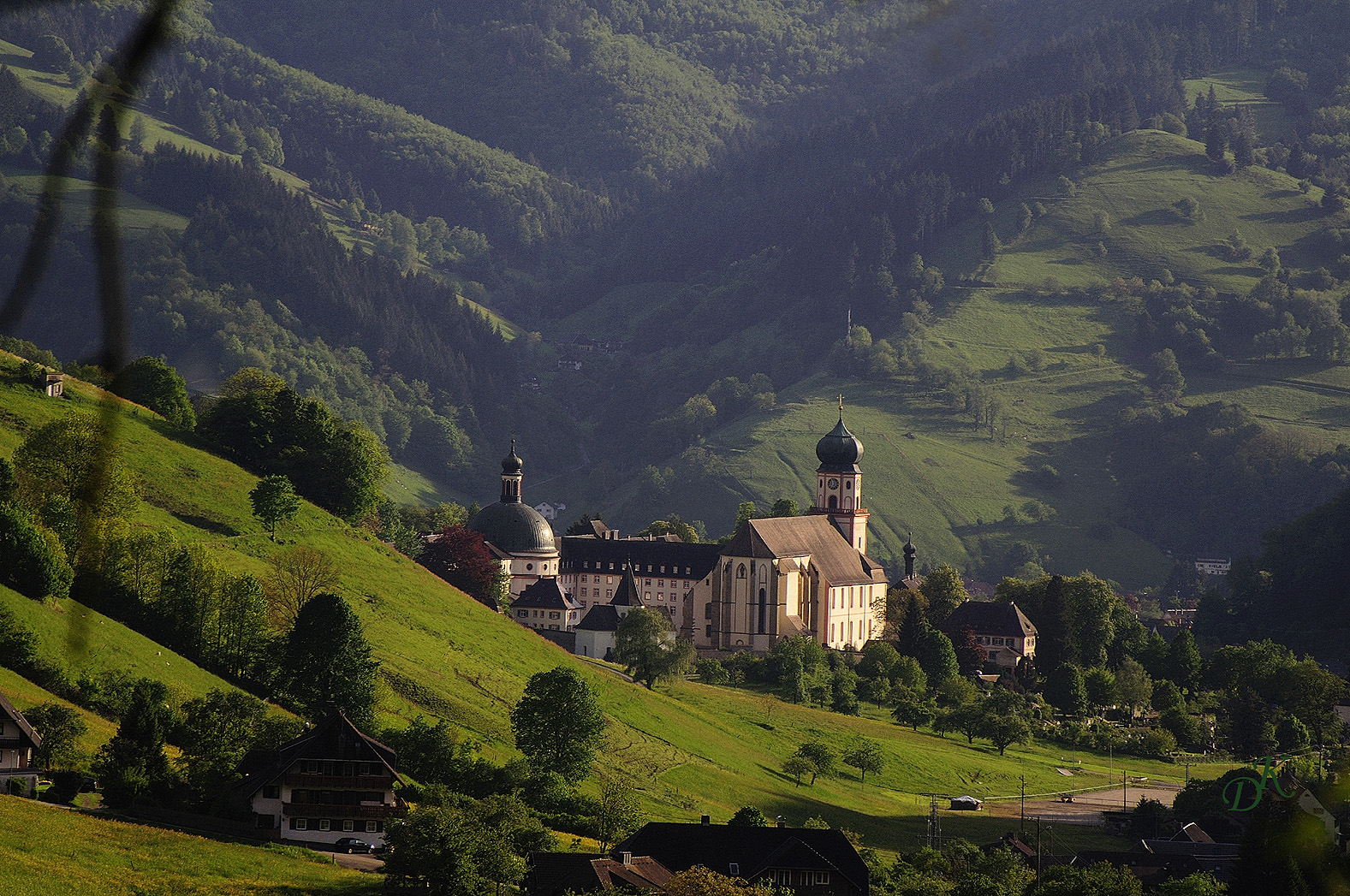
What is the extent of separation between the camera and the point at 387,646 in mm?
88500

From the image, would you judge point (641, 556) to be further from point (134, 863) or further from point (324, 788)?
point (134, 863)

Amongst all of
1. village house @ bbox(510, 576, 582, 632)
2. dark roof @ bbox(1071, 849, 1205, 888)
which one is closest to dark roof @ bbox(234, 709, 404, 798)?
dark roof @ bbox(1071, 849, 1205, 888)

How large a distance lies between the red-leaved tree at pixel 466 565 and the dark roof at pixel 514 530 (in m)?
14.3

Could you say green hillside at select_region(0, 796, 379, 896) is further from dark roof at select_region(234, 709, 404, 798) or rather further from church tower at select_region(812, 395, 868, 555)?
church tower at select_region(812, 395, 868, 555)

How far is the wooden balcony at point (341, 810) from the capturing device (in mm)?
58125

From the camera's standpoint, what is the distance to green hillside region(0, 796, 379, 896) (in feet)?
136

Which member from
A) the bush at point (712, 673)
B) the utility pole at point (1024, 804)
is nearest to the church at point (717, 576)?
the bush at point (712, 673)

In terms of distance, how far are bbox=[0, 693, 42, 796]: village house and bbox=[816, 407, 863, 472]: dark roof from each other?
125 metres

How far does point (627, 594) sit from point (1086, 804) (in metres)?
47.7

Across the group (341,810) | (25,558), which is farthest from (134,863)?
(25,558)

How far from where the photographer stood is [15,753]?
53.2m

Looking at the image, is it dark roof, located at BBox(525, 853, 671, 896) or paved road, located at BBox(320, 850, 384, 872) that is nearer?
dark roof, located at BBox(525, 853, 671, 896)

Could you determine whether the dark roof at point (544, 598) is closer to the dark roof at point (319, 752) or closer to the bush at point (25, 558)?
the bush at point (25, 558)

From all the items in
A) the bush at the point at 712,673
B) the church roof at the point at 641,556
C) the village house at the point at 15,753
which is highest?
the church roof at the point at 641,556
